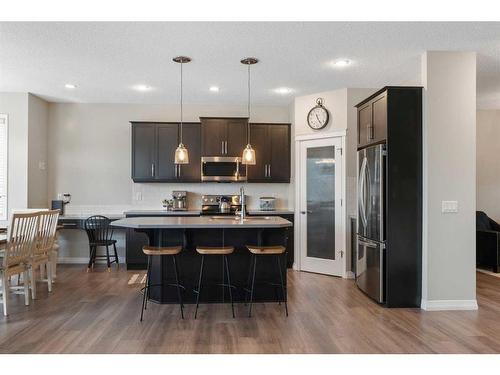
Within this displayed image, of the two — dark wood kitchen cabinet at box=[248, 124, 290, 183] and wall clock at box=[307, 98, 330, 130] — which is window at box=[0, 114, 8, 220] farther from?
wall clock at box=[307, 98, 330, 130]

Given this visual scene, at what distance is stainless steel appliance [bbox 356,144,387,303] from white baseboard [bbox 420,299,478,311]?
44cm

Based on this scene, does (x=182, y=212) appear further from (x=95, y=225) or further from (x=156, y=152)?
(x=95, y=225)

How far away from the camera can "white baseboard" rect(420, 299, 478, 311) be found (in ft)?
13.4

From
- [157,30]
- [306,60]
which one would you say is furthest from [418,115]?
[157,30]

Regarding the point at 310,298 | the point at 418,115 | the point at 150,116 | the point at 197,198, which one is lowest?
the point at 310,298

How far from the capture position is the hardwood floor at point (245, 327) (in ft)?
10.1

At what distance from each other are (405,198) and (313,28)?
202 cm

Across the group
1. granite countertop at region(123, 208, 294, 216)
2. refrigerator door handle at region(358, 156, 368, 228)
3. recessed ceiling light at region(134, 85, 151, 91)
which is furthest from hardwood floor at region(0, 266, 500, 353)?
recessed ceiling light at region(134, 85, 151, 91)

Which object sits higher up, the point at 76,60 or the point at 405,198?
the point at 76,60

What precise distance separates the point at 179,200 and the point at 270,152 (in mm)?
1782

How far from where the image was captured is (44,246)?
15.5 feet

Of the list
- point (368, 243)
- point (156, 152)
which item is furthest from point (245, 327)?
point (156, 152)

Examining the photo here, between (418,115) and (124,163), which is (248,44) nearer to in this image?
(418,115)

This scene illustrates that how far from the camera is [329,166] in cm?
588
